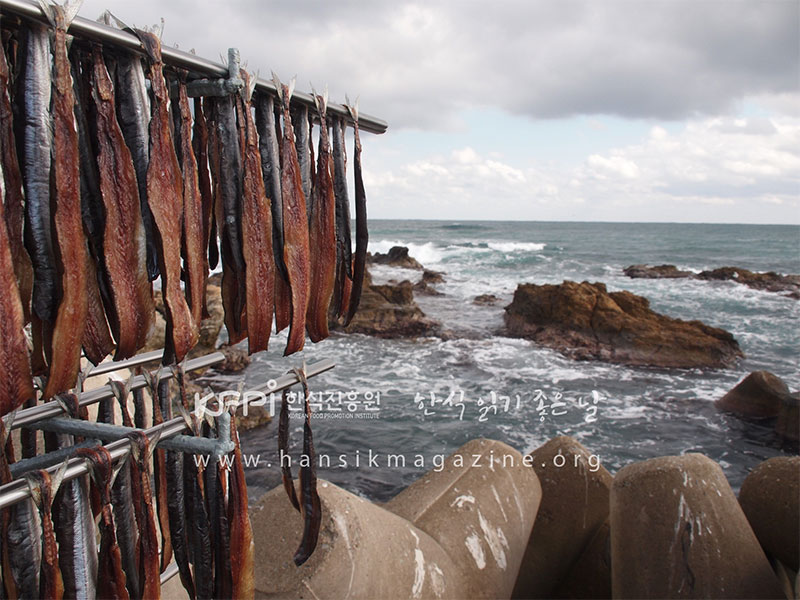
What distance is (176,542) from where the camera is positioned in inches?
78.1

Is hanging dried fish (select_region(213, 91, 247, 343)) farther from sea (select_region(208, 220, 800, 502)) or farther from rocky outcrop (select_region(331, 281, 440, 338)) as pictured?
rocky outcrop (select_region(331, 281, 440, 338))

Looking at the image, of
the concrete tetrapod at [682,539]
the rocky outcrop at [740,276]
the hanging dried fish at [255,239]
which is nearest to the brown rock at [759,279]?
the rocky outcrop at [740,276]

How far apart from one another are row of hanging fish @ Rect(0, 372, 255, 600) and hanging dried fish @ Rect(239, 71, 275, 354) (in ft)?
A: 1.19

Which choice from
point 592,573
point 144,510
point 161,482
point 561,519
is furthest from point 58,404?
point 592,573

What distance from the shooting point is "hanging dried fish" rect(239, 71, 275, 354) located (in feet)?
5.11

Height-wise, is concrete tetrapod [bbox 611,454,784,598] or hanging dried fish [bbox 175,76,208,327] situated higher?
hanging dried fish [bbox 175,76,208,327]

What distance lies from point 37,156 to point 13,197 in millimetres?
106

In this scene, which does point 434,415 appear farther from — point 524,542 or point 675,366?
point 675,366

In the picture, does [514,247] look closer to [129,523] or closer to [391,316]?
[391,316]

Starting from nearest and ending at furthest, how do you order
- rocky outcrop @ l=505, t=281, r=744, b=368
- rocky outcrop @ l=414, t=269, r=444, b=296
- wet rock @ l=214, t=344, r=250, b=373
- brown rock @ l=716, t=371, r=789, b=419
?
brown rock @ l=716, t=371, r=789, b=419 → wet rock @ l=214, t=344, r=250, b=373 → rocky outcrop @ l=505, t=281, r=744, b=368 → rocky outcrop @ l=414, t=269, r=444, b=296

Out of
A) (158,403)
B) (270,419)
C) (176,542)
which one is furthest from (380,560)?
(270,419)

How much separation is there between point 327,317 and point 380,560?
193 centimetres

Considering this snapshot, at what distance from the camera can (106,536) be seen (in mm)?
1425

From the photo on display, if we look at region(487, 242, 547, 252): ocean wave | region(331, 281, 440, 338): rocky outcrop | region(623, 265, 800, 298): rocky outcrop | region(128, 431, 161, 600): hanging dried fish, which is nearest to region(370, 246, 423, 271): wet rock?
region(623, 265, 800, 298): rocky outcrop
